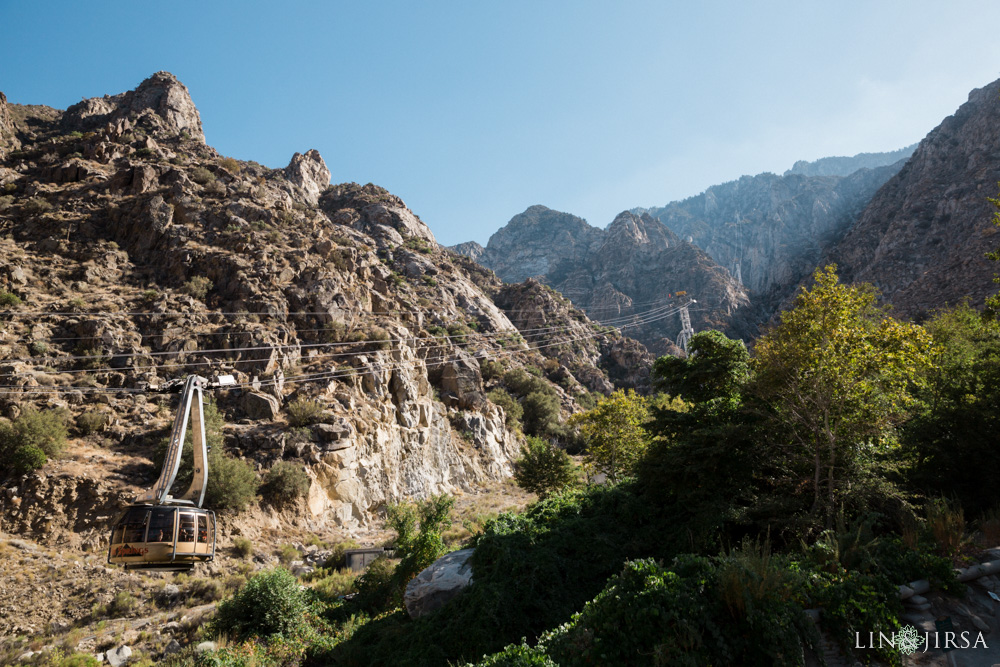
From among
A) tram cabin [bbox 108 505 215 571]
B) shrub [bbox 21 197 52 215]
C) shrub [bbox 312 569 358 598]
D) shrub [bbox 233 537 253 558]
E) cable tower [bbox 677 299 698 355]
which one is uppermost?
shrub [bbox 21 197 52 215]

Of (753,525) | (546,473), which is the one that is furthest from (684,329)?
(753,525)

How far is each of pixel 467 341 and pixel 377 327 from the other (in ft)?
54.2

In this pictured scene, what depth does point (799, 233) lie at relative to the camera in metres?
129

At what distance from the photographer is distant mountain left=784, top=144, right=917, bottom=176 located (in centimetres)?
17638

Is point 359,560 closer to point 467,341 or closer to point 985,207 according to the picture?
point 467,341

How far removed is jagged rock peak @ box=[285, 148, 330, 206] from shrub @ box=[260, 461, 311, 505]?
51.5 meters

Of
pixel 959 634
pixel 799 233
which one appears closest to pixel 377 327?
pixel 959 634

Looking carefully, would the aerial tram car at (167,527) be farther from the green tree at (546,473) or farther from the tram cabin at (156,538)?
the green tree at (546,473)

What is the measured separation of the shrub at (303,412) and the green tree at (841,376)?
73.5 ft

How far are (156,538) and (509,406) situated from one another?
35419 mm

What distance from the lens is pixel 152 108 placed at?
56.3 metres

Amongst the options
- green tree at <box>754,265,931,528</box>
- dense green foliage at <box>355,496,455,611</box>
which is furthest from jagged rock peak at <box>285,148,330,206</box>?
green tree at <box>754,265,931,528</box>

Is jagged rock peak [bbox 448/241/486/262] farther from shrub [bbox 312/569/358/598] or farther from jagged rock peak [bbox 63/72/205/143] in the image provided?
shrub [bbox 312/569/358/598]

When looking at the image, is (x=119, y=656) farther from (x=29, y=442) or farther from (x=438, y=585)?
(x=29, y=442)
